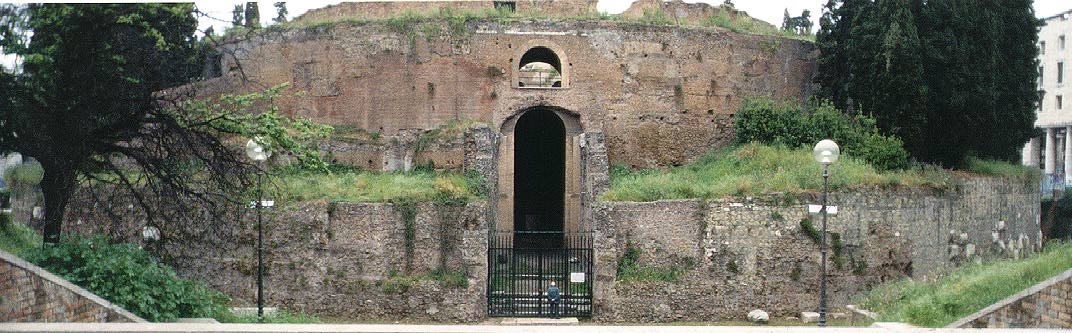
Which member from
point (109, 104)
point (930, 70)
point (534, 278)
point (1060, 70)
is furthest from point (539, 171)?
point (1060, 70)

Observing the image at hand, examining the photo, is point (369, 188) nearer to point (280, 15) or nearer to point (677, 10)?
point (280, 15)

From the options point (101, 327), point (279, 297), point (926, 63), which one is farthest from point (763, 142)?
point (101, 327)

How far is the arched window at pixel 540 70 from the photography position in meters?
24.8

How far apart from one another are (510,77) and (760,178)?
569 cm

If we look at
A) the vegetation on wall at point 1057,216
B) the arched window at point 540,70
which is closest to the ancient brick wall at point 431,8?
the arched window at point 540,70

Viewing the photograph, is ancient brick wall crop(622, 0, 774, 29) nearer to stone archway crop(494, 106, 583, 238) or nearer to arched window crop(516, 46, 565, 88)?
arched window crop(516, 46, 565, 88)

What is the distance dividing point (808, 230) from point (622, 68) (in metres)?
5.76

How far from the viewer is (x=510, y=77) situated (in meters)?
24.4

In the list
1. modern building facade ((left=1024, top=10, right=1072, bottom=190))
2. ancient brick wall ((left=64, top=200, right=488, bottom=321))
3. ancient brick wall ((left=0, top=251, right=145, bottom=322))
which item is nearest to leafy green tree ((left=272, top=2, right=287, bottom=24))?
ancient brick wall ((left=64, top=200, right=488, bottom=321))

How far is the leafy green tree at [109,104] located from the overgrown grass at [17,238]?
0.42 metres

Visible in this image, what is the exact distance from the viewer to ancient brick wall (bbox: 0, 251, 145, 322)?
40.8ft

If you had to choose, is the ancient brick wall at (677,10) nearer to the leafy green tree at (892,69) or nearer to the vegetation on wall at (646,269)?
the leafy green tree at (892,69)

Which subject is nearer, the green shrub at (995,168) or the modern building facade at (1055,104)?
the green shrub at (995,168)

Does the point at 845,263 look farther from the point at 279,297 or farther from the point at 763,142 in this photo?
the point at 279,297
